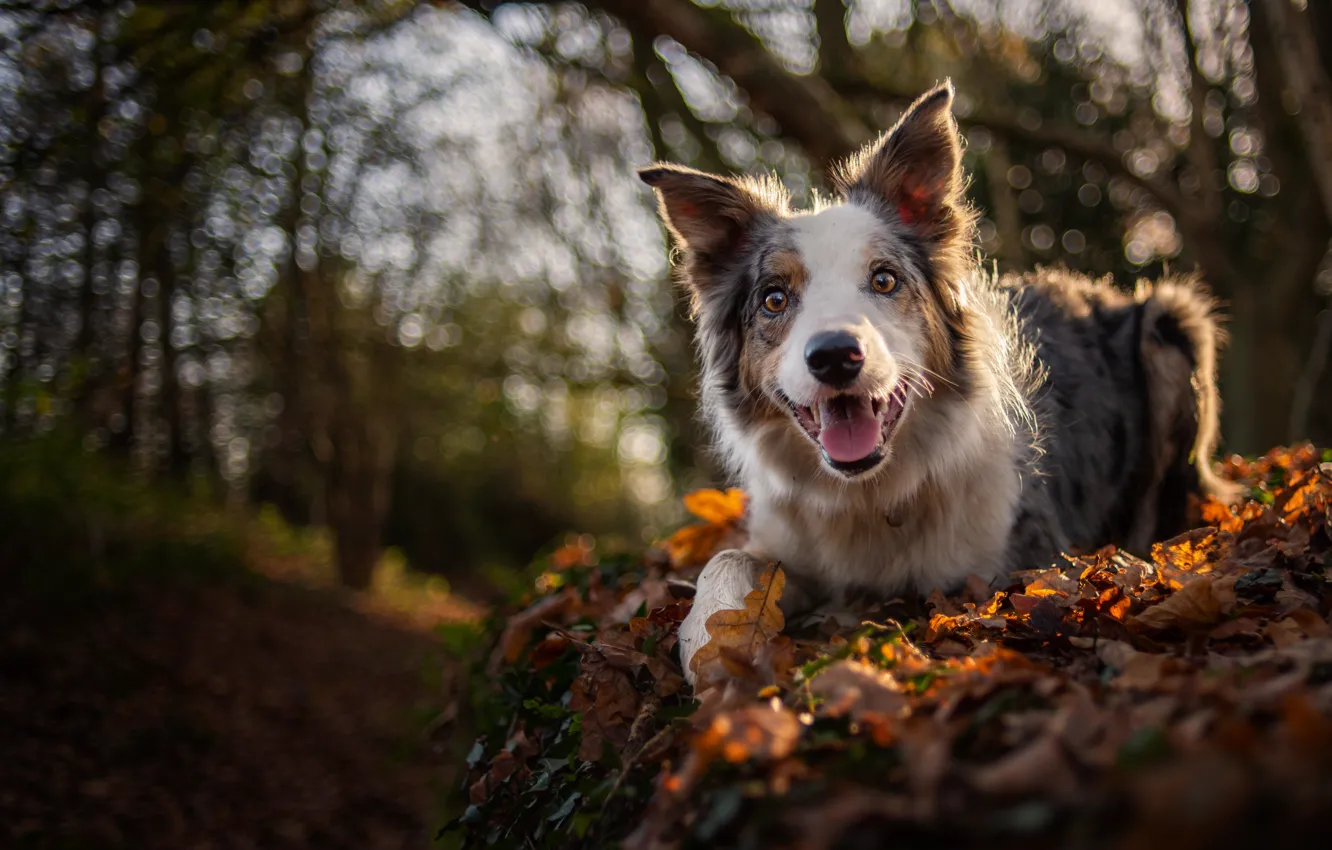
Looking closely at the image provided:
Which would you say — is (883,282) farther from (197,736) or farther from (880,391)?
(197,736)

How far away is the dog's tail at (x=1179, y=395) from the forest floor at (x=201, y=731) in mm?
3718

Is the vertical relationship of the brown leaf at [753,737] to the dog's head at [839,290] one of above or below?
below

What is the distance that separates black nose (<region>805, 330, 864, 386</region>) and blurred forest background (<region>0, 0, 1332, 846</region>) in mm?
2624

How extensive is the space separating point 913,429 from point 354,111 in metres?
9.58

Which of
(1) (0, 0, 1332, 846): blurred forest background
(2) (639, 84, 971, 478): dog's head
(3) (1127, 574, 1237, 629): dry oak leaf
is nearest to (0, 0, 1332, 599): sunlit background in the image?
(1) (0, 0, 1332, 846): blurred forest background

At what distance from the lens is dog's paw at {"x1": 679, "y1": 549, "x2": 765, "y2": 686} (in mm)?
2590

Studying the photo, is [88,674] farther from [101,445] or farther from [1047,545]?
[1047,545]

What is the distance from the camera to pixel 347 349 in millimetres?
12617

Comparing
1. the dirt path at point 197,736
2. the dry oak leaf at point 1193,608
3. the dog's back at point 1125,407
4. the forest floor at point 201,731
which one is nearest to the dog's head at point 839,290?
the dog's back at point 1125,407

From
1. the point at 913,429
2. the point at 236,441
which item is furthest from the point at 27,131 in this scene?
the point at 236,441

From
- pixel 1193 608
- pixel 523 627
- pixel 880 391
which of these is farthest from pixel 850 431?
pixel 523 627

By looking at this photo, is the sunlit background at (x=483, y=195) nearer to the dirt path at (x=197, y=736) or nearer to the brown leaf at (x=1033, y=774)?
the dirt path at (x=197, y=736)

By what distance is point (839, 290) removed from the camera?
3.15m

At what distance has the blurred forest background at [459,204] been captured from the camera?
254 inches
